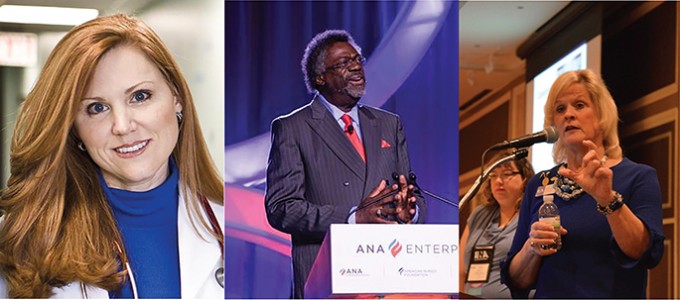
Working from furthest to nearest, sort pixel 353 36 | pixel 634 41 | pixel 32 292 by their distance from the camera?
1. pixel 634 41
2. pixel 353 36
3. pixel 32 292

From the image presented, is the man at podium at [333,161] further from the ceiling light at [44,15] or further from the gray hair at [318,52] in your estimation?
the ceiling light at [44,15]

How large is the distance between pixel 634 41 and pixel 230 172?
6.99ft

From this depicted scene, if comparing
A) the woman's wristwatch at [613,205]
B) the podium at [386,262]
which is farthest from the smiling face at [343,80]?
the woman's wristwatch at [613,205]

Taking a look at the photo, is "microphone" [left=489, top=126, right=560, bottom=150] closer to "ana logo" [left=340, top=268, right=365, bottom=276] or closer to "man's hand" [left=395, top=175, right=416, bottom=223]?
"man's hand" [left=395, top=175, right=416, bottom=223]

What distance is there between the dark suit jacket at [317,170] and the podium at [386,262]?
6 cm

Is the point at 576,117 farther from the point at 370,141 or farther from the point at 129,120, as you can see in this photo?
the point at 129,120

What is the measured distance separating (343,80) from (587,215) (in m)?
1.16

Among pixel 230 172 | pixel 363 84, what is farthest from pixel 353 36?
pixel 230 172

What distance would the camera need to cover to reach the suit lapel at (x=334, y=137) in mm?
4082

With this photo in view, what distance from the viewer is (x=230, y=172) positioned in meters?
4.07

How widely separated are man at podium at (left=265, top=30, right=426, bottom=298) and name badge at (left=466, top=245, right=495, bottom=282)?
567mm

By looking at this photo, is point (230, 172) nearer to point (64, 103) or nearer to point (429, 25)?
point (64, 103)

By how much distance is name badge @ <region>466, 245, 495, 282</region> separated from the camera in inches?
177

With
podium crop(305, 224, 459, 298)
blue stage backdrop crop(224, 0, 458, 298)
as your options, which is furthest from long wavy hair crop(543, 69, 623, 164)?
podium crop(305, 224, 459, 298)
